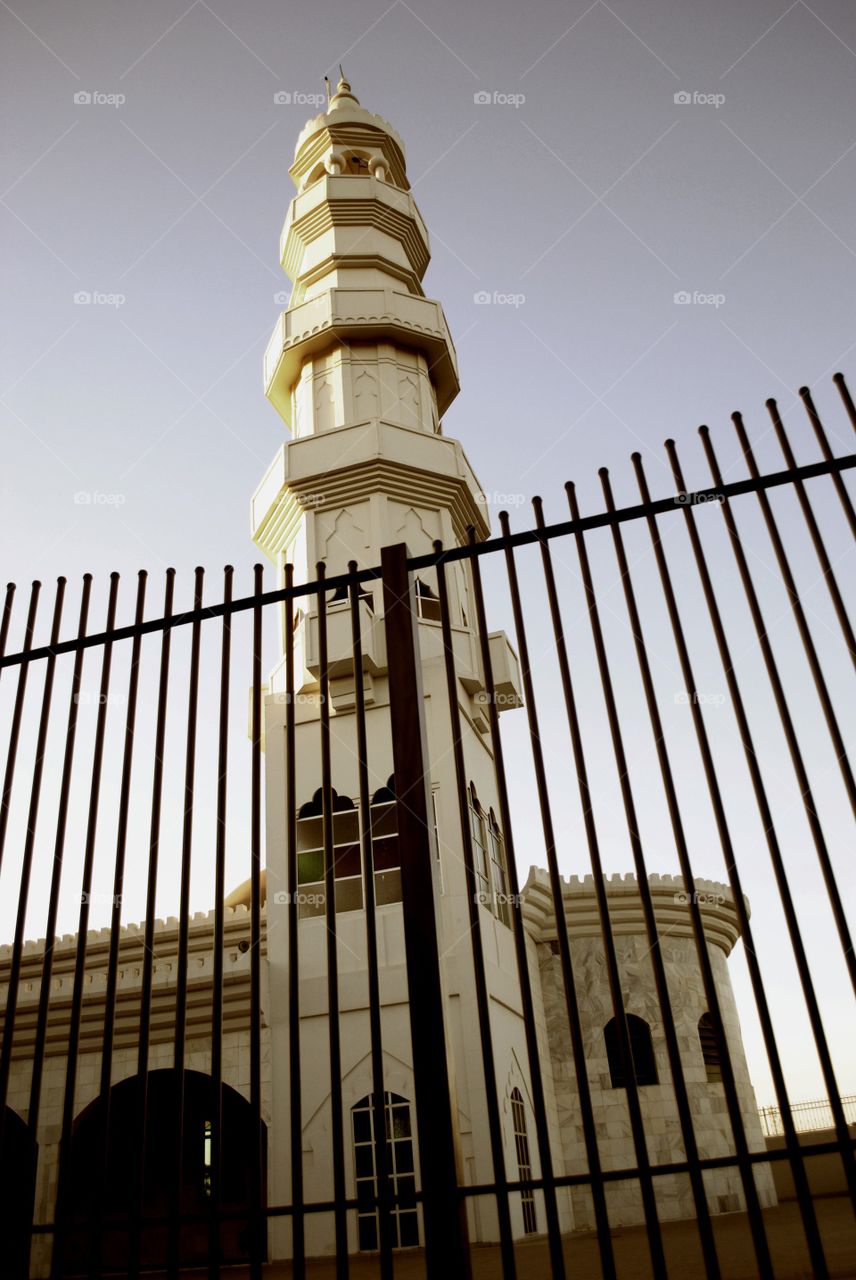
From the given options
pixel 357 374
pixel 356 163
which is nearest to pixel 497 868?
pixel 357 374

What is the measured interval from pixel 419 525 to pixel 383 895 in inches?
253

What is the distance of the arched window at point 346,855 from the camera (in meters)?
13.7

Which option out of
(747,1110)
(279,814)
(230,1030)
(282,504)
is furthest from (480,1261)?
(282,504)

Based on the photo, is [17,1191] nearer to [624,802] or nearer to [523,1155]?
[624,802]

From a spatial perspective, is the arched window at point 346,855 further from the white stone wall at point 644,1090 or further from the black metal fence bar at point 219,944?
the black metal fence bar at point 219,944

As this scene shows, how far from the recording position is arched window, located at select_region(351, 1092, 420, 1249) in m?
11.4

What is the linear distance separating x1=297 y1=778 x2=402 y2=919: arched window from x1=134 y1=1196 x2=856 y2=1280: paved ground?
14.6 feet

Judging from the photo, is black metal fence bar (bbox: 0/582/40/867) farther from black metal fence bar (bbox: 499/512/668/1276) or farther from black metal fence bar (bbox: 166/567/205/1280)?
black metal fence bar (bbox: 499/512/668/1276)

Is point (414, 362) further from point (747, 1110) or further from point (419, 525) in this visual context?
point (747, 1110)

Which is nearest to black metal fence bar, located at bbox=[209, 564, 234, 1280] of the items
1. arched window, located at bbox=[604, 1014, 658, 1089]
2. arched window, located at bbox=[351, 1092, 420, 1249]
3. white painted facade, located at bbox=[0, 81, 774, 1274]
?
white painted facade, located at bbox=[0, 81, 774, 1274]

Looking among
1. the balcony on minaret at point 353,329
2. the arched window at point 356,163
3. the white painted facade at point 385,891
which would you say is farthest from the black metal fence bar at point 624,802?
the arched window at point 356,163

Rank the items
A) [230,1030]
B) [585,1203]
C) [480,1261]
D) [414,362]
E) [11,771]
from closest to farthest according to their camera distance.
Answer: [11,771] < [480,1261] < [230,1030] < [585,1203] < [414,362]

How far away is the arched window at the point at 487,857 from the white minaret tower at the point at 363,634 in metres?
0.05

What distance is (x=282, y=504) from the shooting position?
17359 millimetres
